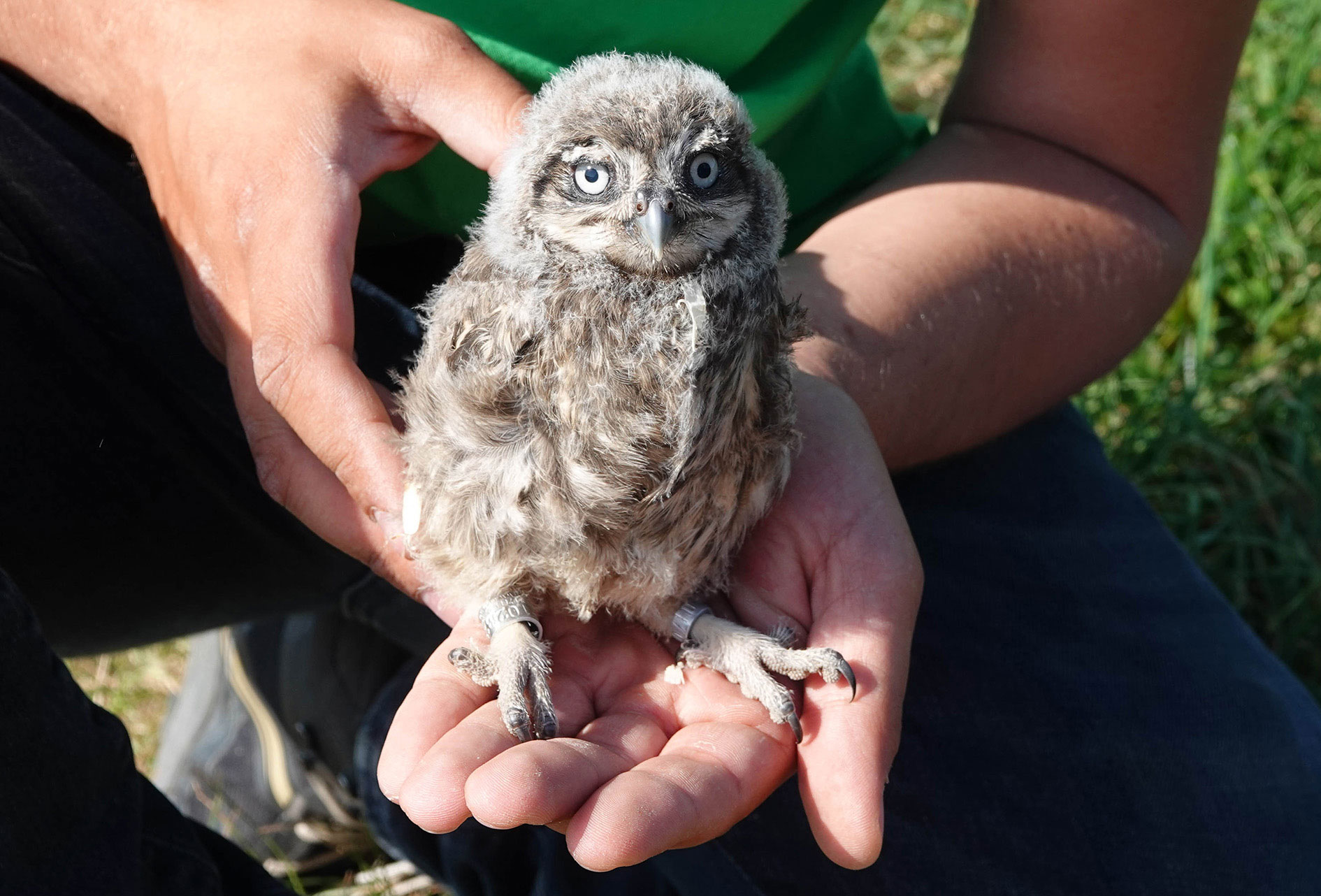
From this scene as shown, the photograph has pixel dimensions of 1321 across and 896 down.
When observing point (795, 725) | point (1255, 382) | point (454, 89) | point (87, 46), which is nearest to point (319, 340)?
point (454, 89)

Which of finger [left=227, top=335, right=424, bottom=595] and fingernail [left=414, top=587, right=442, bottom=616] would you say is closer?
finger [left=227, top=335, right=424, bottom=595]

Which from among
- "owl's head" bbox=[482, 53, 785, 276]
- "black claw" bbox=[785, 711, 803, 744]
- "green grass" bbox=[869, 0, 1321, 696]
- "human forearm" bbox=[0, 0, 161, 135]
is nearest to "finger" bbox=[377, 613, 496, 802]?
"black claw" bbox=[785, 711, 803, 744]

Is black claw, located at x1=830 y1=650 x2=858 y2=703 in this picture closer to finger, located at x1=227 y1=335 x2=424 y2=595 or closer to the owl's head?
the owl's head

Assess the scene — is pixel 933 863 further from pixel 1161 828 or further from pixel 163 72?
pixel 163 72

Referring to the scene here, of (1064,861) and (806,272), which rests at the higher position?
(806,272)

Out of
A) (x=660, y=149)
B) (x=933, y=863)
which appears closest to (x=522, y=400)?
(x=660, y=149)

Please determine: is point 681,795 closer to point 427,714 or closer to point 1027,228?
point 427,714

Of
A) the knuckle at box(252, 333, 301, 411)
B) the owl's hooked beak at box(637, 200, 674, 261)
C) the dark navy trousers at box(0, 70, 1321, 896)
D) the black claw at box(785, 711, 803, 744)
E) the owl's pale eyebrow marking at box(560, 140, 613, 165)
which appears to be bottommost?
the dark navy trousers at box(0, 70, 1321, 896)

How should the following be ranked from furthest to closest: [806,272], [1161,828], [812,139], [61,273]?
[812,139], [806,272], [1161,828], [61,273]
